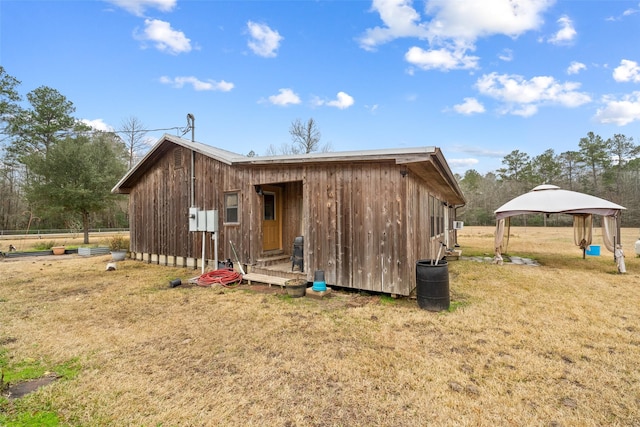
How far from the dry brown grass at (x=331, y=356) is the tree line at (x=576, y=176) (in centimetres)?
3804

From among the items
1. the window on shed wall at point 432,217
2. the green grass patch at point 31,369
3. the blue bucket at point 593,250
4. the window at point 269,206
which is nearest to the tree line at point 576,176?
the blue bucket at point 593,250

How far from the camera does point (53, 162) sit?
602 inches

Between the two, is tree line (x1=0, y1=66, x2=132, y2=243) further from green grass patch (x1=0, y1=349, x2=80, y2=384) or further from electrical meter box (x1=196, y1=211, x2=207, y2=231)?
green grass patch (x1=0, y1=349, x2=80, y2=384)

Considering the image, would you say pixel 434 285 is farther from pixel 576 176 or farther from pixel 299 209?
pixel 576 176

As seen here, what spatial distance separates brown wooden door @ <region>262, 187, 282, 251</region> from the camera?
8.03m

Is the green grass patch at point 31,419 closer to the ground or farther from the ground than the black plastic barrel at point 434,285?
closer to the ground

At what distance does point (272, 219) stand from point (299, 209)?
32.9 inches

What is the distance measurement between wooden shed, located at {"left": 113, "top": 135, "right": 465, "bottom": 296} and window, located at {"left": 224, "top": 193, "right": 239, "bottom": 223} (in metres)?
0.03

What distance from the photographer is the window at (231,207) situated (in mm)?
7770

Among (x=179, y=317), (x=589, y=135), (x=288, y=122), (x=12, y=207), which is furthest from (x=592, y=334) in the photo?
(x=589, y=135)

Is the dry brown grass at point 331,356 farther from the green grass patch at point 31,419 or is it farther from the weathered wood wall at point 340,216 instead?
the weathered wood wall at point 340,216

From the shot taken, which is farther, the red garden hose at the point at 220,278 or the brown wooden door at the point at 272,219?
the brown wooden door at the point at 272,219

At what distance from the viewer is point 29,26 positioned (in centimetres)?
965

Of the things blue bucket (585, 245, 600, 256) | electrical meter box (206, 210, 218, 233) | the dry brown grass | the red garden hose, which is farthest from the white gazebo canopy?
electrical meter box (206, 210, 218, 233)
